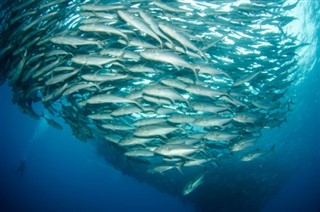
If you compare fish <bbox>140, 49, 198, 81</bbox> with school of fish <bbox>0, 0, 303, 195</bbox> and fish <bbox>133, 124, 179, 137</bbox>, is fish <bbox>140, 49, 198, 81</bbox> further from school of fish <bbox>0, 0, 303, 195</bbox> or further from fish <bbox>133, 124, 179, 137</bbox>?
fish <bbox>133, 124, 179, 137</bbox>

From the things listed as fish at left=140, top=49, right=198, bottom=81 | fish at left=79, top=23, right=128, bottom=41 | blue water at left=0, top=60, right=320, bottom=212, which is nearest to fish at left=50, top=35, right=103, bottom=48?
fish at left=79, top=23, right=128, bottom=41

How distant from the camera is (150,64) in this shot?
6.19 m

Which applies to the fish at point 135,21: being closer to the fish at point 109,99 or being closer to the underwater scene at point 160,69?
the underwater scene at point 160,69

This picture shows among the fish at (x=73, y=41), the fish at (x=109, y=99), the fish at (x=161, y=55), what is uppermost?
the fish at (x=73, y=41)

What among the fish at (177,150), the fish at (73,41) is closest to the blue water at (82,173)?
the fish at (177,150)

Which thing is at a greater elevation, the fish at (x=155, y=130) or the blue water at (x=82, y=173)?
the fish at (x=155, y=130)

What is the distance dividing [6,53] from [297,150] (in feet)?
133

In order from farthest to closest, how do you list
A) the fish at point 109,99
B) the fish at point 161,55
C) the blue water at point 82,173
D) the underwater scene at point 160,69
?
the blue water at point 82,173, the fish at point 109,99, the underwater scene at point 160,69, the fish at point 161,55

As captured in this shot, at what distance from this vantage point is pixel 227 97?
634 centimetres

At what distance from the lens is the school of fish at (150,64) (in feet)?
18.0

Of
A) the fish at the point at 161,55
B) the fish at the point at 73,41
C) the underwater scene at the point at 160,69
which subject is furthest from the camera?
the underwater scene at the point at 160,69

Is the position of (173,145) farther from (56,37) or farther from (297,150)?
(297,150)

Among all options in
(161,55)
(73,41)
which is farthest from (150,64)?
(73,41)

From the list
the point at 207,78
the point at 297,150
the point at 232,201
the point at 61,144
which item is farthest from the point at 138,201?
the point at 207,78
